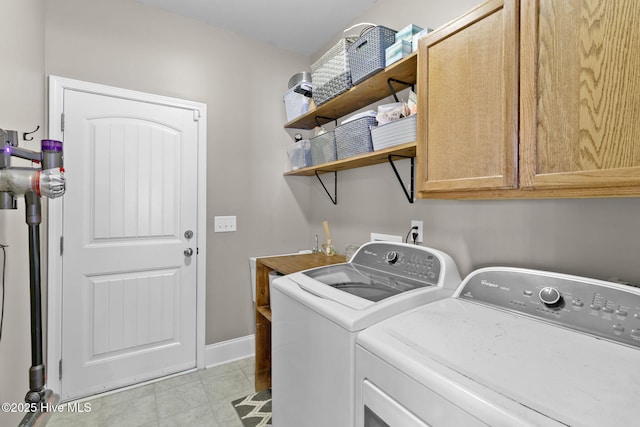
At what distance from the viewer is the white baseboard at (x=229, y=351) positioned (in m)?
2.35

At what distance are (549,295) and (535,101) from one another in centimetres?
62

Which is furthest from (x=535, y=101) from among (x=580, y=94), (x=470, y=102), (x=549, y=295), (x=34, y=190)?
(x=34, y=190)

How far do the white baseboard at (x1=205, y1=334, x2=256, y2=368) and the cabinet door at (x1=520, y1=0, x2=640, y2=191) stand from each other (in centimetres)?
236

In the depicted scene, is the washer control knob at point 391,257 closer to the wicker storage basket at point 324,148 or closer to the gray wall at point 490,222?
the gray wall at point 490,222

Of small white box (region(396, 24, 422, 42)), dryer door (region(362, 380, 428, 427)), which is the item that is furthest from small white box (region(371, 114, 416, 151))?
dryer door (region(362, 380, 428, 427))

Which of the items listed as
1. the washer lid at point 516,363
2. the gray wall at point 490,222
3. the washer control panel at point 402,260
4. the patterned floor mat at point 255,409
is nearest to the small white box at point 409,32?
the gray wall at point 490,222

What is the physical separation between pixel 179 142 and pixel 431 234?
6.23ft

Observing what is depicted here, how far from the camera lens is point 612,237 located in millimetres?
1014

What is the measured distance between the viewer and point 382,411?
82 cm

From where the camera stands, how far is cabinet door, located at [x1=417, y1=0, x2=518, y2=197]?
0.96 meters

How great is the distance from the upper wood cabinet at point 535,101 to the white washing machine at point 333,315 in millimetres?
Result: 415

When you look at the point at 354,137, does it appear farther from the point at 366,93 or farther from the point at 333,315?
the point at 333,315

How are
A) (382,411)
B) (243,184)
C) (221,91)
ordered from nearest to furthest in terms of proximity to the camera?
(382,411) < (221,91) < (243,184)

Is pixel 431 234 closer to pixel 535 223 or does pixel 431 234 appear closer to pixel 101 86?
pixel 535 223
